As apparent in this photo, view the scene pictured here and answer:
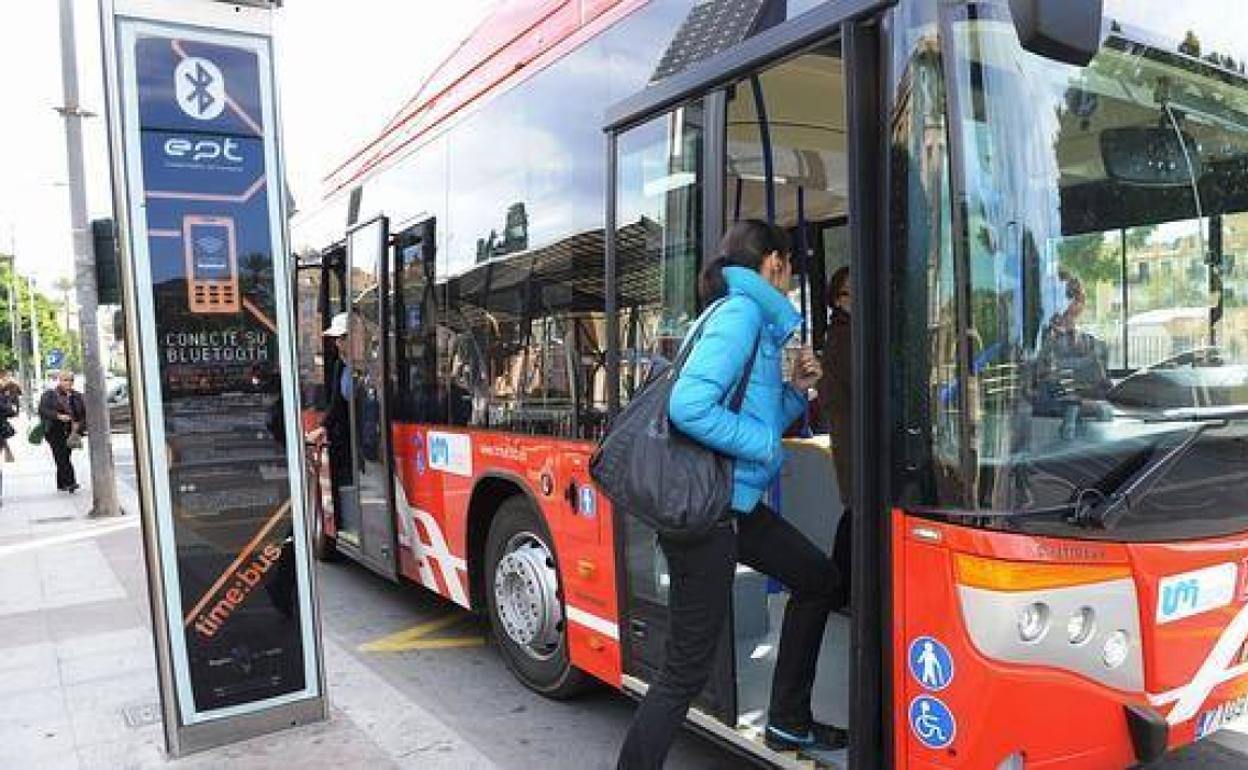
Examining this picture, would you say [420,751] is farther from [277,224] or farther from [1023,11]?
[1023,11]

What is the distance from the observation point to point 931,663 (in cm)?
260

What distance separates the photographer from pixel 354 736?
14.4 ft

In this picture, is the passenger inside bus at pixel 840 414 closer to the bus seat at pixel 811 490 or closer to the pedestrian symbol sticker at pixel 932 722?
the bus seat at pixel 811 490

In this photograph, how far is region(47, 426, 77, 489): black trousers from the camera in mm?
14664

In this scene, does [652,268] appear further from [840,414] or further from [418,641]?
[418,641]

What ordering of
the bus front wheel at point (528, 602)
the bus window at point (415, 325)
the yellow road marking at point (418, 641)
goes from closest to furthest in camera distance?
the bus front wheel at point (528, 602)
the bus window at point (415, 325)
the yellow road marking at point (418, 641)

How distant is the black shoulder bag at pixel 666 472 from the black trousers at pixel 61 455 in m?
14.1

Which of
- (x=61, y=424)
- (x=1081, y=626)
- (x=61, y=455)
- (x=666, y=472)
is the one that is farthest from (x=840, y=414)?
(x=61, y=455)

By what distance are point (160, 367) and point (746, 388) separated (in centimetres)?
241

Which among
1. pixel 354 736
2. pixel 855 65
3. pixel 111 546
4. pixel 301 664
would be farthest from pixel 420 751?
pixel 111 546

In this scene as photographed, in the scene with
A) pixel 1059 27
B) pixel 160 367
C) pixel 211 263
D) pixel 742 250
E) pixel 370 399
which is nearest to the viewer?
pixel 1059 27

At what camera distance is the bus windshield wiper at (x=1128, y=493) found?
2471 millimetres

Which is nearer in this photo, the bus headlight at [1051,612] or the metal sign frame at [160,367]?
the bus headlight at [1051,612]

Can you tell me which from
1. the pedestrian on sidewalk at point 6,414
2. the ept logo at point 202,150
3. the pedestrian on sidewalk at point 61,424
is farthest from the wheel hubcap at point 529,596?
the pedestrian on sidewalk at point 6,414
